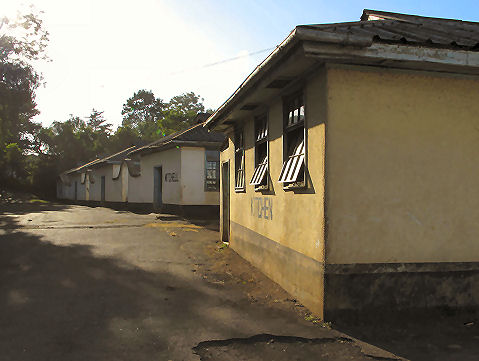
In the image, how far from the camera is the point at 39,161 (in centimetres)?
4994

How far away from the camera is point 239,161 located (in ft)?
32.5

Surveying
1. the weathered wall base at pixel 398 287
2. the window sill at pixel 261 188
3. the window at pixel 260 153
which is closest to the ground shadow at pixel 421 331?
the weathered wall base at pixel 398 287

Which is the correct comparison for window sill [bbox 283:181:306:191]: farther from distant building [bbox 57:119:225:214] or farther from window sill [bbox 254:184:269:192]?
distant building [bbox 57:119:225:214]

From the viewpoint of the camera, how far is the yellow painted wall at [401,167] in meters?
4.95

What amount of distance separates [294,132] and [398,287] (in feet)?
9.09

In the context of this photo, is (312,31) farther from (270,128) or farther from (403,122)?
(270,128)

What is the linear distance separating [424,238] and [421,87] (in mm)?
1922

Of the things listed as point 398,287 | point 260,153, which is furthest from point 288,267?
point 260,153

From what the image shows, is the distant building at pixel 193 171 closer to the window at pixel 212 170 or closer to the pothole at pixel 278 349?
the window at pixel 212 170

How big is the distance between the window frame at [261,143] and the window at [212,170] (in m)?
11.0

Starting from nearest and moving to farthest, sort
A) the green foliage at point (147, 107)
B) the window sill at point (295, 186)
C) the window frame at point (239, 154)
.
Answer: the window sill at point (295, 186), the window frame at point (239, 154), the green foliage at point (147, 107)

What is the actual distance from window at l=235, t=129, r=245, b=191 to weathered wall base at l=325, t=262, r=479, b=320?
181 inches

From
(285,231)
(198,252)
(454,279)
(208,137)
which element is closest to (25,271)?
(198,252)

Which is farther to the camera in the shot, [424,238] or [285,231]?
[285,231]
